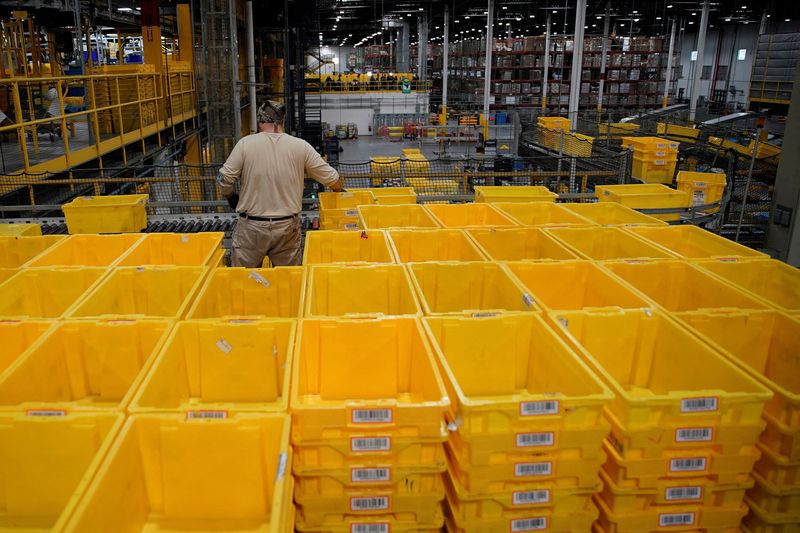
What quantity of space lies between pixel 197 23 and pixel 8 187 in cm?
1187

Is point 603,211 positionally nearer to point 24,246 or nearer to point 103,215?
point 103,215

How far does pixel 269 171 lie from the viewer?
5047 mm

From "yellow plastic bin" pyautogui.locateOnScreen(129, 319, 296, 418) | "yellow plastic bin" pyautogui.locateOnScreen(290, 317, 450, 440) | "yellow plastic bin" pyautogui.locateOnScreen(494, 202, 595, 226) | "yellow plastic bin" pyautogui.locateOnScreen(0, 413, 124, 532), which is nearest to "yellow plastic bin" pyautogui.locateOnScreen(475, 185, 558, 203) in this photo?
"yellow plastic bin" pyautogui.locateOnScreen(494, 202, 595, 226)

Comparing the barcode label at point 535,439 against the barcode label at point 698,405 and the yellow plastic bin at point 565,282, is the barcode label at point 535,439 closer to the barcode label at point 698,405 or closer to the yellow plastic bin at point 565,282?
the barcode label at point 698,405

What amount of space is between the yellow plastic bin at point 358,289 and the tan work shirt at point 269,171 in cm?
118

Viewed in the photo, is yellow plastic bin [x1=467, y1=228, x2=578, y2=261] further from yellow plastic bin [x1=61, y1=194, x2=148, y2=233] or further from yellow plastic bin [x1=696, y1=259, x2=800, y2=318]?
yellow plastic bin [x1=61, y1=194, x2=148, y2=233]

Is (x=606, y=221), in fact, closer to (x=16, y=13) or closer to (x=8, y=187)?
(x=8, y=187)

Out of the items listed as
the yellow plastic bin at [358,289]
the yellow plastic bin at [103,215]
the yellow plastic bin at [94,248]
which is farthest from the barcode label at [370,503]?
the yellow plastic bin at [103,215]

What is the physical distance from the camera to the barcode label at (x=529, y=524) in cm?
270

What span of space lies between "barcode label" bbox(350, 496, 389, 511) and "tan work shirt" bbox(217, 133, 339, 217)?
3089 mm

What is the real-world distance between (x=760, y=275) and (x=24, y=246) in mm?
6050

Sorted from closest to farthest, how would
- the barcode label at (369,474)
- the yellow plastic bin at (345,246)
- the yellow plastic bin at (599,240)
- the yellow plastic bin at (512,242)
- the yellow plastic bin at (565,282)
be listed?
the barcode label at (369,474) < the yellow plastic bin at (565,282) < the yellow plastic bin at (345,246) < the yellow plastic bin at (599,240) < the yellow plastic bin at (512,242)

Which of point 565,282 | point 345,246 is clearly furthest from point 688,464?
point 345,246

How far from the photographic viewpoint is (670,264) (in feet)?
15.0
